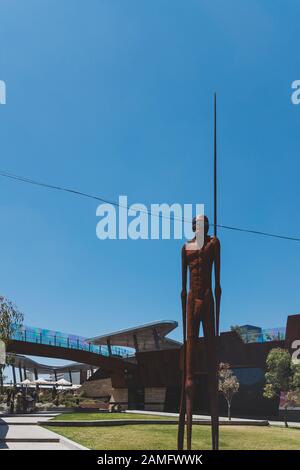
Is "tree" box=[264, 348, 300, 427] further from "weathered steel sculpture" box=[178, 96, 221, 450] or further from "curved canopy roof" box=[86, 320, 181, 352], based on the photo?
"curved canopy roof" box=[86, 320, 181, 352]

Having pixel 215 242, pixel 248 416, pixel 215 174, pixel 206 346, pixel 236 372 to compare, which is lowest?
pixel 248 416

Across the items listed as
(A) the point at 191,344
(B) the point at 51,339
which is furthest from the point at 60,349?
Answer: (A) the point at 191,344

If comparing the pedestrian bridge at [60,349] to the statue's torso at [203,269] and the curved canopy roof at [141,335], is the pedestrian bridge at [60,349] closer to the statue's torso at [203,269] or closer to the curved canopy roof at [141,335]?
the curved canopy roof at [141,335]

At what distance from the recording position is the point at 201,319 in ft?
38.0

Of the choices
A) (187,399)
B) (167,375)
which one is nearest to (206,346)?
(187,399)

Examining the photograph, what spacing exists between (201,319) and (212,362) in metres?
0.96

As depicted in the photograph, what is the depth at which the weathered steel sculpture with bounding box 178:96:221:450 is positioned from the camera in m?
11.4

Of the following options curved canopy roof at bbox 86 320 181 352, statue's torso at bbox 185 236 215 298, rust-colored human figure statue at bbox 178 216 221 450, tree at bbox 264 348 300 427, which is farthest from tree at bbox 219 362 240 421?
statue's torso at bbox 185 236 215 298

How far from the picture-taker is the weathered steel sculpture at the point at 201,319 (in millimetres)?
11422

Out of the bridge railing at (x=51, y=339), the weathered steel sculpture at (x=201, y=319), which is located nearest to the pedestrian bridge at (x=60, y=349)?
the bridge railing at (x=51, y=339)

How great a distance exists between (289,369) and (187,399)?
847 inches
